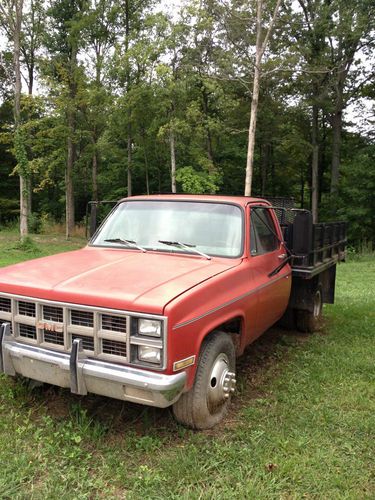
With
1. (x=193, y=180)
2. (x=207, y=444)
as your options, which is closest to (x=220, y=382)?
(x=207, y=444)

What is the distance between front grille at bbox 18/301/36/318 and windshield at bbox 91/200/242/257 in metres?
1.30

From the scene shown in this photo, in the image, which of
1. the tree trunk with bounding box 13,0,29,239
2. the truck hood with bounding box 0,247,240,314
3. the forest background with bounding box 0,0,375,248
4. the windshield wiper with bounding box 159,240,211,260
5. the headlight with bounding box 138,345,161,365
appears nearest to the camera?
the headlight with bounding box 138,345,161,365

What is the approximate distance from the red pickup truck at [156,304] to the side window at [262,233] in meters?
0.02

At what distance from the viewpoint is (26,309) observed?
3545mm

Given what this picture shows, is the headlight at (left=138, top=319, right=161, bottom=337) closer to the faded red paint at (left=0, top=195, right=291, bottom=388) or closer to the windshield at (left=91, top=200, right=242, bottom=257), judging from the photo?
the faded red paint at (left=0, top=195, right=291, bottom=388)

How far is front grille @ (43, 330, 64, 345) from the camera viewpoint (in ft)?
11.1

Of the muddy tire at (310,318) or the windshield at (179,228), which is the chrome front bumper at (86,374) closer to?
the windshield at (179,228)

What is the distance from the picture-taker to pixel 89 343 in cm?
325

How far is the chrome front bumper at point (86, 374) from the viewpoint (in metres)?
2.99

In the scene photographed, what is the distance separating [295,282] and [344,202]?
24.4 meters

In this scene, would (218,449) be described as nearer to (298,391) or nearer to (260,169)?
(298,391)

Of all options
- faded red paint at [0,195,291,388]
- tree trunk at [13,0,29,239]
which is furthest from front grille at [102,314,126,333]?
tree trunk at [13,0,29,239]

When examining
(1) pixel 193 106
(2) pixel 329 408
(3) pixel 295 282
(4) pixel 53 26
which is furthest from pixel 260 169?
(2) pixel 329 408

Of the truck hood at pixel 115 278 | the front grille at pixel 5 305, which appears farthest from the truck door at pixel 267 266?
the front grille at pixel 5 305
